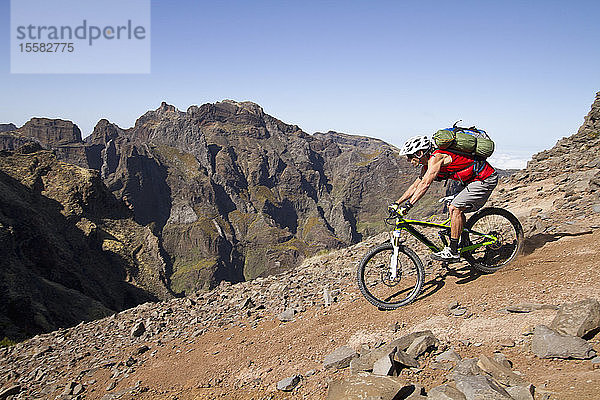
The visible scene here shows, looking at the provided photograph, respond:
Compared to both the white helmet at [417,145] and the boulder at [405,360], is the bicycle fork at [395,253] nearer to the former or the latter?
the white helmet at [417,145]

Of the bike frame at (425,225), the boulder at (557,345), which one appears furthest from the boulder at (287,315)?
the boulder at (557,345)

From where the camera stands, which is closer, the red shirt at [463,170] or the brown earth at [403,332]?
the brown earth at [403,332]

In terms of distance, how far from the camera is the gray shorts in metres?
8.29

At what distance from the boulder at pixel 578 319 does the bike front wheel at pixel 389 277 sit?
10.0 ft

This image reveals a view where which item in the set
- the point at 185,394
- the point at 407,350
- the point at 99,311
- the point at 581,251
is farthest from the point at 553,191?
the point at 99,311

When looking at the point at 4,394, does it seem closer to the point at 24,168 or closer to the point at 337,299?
the point at 337,299

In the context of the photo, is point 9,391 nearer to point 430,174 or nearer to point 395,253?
point 395,253

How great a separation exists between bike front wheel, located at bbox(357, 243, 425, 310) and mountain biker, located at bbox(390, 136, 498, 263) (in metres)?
0.83

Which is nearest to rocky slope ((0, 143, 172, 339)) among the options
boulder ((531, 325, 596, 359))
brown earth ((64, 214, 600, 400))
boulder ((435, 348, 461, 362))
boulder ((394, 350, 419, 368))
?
brown earth ((64, 214, 600, 400))

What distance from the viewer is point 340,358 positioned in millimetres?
6891

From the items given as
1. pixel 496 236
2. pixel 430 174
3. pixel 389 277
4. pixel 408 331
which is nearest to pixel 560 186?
pixel 496 236

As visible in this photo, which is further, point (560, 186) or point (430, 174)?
point (560, 186)

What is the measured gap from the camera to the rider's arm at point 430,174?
8.05 meters

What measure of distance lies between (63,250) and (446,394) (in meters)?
77.8
